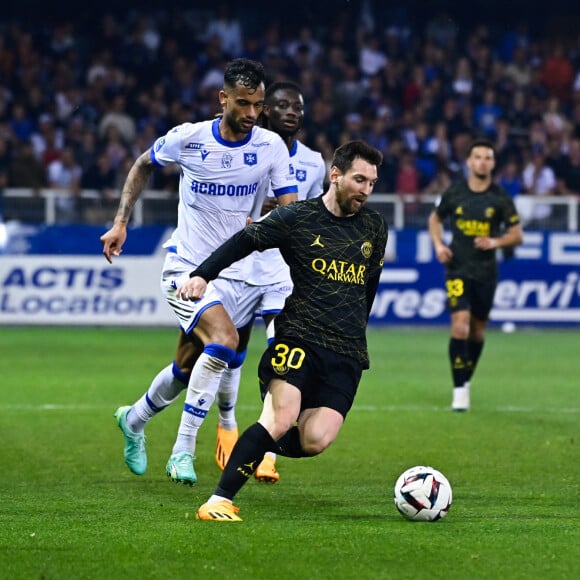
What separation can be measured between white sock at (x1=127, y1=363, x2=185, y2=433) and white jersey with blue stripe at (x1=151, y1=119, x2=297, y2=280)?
71 centimetres

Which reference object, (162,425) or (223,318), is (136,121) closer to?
(162,425)

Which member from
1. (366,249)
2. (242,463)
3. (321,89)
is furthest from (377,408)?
(321,89)

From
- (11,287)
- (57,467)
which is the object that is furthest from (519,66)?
(57,467)

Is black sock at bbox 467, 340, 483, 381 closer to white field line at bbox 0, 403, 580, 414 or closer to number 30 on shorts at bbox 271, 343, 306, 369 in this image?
white field line at bbox 0, 403, 580, 414

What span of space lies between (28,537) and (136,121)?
18.1 m

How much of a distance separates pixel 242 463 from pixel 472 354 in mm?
5900

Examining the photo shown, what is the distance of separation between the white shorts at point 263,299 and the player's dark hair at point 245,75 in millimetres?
1339

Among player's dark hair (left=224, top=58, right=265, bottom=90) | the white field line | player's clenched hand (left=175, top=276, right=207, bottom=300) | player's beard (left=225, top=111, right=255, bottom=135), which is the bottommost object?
the white field line

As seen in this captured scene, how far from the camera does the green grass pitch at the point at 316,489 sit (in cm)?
523

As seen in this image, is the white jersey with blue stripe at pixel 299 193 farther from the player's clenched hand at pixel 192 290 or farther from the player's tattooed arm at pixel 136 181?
the player's clenched hand at pixel 192 290

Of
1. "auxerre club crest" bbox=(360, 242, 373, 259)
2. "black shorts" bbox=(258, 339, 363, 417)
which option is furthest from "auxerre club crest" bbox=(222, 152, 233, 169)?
"black shorts" bbox=(258, 339, 363, 417)

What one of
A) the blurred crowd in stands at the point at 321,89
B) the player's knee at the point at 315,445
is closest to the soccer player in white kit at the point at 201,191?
the player's knee at the point at 315,445

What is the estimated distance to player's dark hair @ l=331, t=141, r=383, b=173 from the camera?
21.5 feet

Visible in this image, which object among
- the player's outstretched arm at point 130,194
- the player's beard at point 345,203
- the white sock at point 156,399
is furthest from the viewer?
the white sock at point 156,399
